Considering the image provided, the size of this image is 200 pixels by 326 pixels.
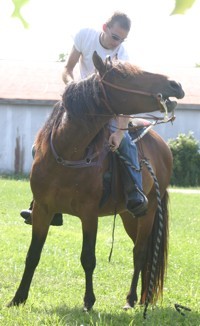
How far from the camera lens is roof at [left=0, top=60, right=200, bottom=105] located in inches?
1088

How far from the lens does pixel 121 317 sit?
4.67 meters

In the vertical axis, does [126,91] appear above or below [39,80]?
above

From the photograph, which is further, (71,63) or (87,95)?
(71,63)

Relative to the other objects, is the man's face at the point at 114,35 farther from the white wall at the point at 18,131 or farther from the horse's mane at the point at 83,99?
the white wall at the point at 18,131

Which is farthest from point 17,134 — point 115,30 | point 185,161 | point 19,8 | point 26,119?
point 19,8

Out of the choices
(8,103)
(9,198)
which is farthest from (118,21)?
(8,103)

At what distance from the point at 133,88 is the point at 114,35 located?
566mm

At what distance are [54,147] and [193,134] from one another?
23782 mm

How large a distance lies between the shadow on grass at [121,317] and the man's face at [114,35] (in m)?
2.29

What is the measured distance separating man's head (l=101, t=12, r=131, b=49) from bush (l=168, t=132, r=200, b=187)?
20493 millimetres

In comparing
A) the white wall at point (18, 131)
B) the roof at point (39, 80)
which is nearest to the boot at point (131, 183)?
the roof at point (39, 80)

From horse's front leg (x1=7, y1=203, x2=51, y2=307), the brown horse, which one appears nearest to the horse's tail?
the brown horse

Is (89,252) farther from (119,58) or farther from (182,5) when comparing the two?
(182,5)

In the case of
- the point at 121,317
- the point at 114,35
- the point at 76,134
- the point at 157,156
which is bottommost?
the point at 121,317
